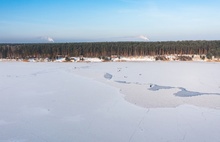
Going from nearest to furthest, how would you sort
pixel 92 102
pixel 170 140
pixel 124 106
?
1. pixel 170 140
2. pixel 124 106
3. pixel 92 102

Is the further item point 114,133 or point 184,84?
point 184,84

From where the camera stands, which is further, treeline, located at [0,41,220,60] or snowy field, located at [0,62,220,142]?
treeline, located at [0,41,220,60]

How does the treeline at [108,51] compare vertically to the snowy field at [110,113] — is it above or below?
above

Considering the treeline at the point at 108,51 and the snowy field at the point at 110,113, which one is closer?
the snowy field at the point at 110,113

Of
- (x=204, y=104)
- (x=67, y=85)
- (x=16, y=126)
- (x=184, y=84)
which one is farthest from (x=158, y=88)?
(x=16, y=126)

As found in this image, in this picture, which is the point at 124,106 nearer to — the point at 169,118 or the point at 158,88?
the point at 169,118

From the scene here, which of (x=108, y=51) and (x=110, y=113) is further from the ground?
(x=108, y=51)

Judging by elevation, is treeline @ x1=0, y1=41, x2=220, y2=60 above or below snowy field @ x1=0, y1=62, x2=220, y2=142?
above

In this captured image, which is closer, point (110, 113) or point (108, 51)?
point (110, 113)

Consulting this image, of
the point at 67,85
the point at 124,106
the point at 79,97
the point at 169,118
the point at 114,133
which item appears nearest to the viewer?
the point at 114,133
